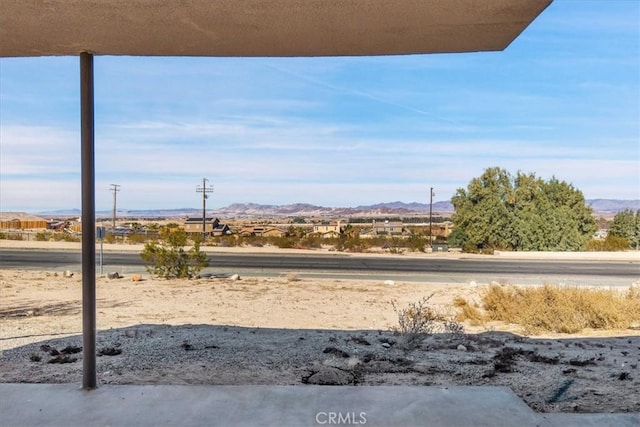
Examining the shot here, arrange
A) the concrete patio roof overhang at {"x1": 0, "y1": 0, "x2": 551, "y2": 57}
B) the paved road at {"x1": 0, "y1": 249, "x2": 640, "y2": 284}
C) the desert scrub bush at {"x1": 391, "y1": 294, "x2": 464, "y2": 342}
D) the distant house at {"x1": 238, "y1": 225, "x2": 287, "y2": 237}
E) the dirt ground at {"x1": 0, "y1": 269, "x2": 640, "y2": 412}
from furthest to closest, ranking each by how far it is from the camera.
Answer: the distant house at {"x1": 238, "y1": 225, "x2": 287, "y2": 237} < the paved road at {"x1": 0, "y1": 249, "x2": 640, "y2": 284} < the desert scrub bush at {"x1": 391, "y1": 294, "x2": 464, "y2": 342} < the dirt ground at {"x1": 0, "y1": 269, "x2": 640, "y2": 412} < the concrete patio roof overhang at {"x1": 0, "y1": 0, "x2": 551, "y2": 57}

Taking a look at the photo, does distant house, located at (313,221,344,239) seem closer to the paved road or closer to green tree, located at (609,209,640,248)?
the paved road

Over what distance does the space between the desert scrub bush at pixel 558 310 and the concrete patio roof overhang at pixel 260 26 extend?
20.6ft

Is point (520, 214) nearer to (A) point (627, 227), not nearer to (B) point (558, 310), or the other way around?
(A) point (627, 227)

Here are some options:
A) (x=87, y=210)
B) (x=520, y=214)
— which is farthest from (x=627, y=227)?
(x=87, y=210)

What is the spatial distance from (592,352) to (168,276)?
12.3 m

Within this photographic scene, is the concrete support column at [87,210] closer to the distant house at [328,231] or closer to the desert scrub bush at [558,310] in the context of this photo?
the desert scrub bush at [558,310]

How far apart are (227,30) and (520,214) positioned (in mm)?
33017

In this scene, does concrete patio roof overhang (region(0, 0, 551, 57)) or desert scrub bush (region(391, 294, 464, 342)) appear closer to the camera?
concrete patio roof overhang (region(0, 0, 551, 57))

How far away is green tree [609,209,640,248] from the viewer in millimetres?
36312

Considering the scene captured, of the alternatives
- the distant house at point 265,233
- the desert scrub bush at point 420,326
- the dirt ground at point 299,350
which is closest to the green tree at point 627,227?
the distant house at point 265,233

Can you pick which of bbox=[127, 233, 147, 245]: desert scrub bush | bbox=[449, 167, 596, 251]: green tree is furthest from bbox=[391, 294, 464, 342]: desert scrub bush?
bbox=[127, 233, 147, 245]: desert scrub bush

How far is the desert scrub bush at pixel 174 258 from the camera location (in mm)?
15898

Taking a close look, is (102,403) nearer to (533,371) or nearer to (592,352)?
(533,371)

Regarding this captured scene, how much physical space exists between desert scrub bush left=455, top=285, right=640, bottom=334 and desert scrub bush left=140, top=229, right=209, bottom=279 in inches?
357
